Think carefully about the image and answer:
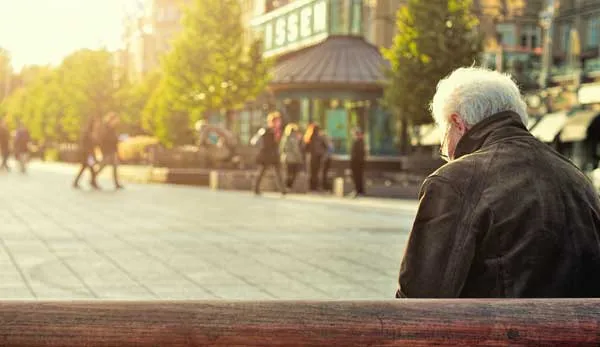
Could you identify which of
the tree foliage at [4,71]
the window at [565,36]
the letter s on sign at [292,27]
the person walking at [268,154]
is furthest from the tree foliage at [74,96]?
the tree foliage at [4,71]

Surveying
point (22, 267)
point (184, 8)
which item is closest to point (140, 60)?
point (184, 8)

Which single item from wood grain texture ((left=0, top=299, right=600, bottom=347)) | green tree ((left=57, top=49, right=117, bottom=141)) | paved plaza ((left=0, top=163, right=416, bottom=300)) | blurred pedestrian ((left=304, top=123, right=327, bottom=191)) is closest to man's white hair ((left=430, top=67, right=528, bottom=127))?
wood grain texture ((left=0, top=299, right=600, bottom=347))

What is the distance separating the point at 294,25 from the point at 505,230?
53211 mm

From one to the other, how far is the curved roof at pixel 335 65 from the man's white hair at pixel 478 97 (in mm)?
37860

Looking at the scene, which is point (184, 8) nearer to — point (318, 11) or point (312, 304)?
point (318, 11)

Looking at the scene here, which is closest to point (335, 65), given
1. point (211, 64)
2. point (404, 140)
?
point (404, 140)

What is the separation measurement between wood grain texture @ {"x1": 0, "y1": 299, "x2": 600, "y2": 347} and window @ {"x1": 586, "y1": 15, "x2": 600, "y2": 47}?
202 feet

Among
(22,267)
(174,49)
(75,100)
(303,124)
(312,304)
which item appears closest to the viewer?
(312,304)

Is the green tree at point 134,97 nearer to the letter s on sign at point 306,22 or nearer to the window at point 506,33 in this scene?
the letter s on sign at point 306,22

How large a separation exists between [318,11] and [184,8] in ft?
33.7

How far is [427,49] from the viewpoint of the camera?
32.3 m

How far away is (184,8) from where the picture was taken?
139 feet

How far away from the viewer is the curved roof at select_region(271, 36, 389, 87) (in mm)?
42906

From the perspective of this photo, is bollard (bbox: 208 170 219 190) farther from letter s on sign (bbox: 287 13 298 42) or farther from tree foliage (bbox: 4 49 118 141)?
tree foliage (bbox: 4 49 118 141)
